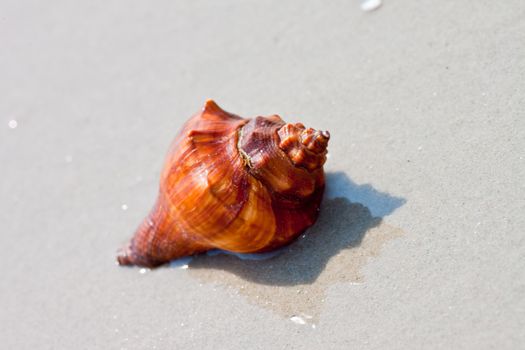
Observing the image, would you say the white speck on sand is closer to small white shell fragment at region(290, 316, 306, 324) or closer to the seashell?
the seashell

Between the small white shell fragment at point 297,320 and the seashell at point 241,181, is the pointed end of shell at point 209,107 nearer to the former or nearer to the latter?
the seashell at point 241,181

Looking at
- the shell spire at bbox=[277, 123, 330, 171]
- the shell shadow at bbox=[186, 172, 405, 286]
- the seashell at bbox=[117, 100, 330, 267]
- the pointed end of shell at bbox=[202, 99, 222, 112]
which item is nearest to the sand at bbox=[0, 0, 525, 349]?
the shell shadow at bbox=[186, 172, 405, 286]

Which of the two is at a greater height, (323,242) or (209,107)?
(209,107)

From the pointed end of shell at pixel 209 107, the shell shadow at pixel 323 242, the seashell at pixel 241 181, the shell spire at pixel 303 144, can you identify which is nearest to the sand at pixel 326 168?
the shell shadow at pixel 323 242

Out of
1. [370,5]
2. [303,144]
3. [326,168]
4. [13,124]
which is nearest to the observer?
[303,144]

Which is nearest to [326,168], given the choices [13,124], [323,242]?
[323,242]

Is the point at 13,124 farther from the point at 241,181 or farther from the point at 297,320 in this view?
the point at 297,320

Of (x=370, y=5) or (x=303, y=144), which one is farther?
(x=370, y=5)
